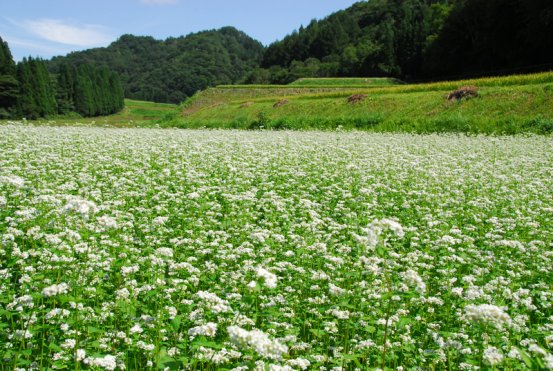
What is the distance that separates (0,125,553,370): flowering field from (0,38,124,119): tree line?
8741cm

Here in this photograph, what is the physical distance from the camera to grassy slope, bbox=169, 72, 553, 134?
30422mm

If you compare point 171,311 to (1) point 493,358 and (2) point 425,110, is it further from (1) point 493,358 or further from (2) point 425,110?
(2) point 425,110

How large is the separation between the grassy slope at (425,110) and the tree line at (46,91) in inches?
2058

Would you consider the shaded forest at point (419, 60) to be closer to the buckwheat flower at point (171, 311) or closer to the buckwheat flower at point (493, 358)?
the buckwheat flower at point (493, 358)

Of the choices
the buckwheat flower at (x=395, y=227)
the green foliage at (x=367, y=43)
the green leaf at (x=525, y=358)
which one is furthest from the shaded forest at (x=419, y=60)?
the green leaf at (x=525, y=358)

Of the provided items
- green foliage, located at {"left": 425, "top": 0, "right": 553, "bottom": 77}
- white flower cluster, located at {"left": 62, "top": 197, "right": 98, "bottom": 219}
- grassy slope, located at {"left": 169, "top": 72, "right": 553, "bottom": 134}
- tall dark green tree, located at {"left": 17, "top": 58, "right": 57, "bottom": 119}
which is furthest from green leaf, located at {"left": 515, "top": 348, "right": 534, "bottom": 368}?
tall dark green tree, located at {"left": 17, "top": 58, "right": 57, "bottom": 119}

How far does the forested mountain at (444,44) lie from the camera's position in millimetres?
63469

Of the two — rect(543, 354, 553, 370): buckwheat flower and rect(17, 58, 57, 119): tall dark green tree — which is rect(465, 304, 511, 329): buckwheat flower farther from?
rect(17, 58, 57, 119): tall dark green tree

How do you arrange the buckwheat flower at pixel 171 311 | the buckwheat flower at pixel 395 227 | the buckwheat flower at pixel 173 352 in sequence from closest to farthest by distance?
the buckwheat flower at pixel 395 227 → the buckwheat flower at pixel 173 352 → the buckwheat flower at pixel 171 311

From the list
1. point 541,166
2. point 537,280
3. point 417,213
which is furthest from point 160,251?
point 541,166

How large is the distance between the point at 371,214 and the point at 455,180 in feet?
16.4

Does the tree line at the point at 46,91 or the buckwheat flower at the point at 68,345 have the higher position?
the tree line at the point at 46,91

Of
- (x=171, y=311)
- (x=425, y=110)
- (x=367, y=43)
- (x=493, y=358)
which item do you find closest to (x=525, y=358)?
(x=493, y=358)

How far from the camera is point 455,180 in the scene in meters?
13.5
